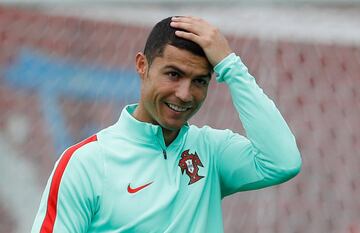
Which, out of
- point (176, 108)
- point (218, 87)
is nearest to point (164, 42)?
point (176, 108)

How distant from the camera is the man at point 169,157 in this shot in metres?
2.88

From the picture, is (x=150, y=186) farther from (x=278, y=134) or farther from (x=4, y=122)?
(x=4, y=122)

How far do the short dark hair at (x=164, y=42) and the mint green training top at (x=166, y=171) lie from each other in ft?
0.31

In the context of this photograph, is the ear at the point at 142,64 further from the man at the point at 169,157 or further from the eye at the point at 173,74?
the eye at the point at 173,74

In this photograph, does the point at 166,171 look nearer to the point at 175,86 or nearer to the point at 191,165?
the point at 191,165

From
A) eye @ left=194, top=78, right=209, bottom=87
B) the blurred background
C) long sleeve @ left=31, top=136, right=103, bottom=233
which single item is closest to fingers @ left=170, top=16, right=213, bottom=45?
eye @ left=194, top=78, right=209, bottom=87

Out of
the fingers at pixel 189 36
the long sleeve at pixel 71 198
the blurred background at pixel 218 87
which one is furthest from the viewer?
the blurred background at pixel 218 87

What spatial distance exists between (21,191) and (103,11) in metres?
0.96

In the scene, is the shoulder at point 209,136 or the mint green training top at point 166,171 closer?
the mint green training top at point 166,171

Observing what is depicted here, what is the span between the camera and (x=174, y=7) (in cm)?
480

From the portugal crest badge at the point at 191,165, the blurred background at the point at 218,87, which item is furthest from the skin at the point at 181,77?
the blurred background at the point at 218,87

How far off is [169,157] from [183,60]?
0.29 metres

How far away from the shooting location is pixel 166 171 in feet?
9.82

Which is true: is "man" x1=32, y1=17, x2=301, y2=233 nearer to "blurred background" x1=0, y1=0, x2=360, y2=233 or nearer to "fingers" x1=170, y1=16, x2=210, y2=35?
"fingers" x1=170, y1=16, x2=210, y2=35
